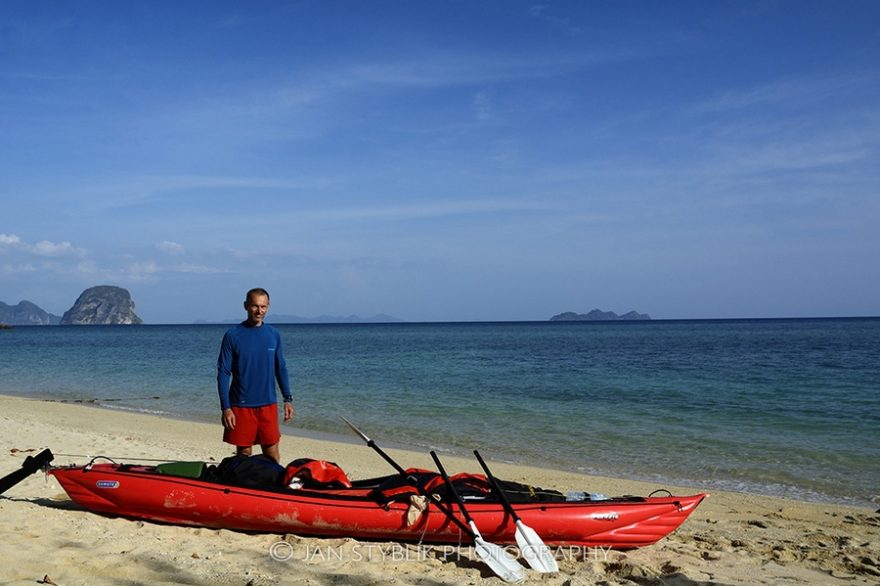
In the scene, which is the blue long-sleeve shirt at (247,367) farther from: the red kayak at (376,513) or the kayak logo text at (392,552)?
the kayak logo text at (392,552)

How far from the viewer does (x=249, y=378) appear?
5.43 meters

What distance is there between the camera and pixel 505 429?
1204 cm

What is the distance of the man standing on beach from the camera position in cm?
539

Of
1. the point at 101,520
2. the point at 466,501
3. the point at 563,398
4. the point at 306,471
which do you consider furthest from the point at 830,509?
the point at 563,398

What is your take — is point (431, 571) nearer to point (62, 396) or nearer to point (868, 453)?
point (868, 453)

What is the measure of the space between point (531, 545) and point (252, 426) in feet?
7.74

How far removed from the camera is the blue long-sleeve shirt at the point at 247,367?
5387 mm

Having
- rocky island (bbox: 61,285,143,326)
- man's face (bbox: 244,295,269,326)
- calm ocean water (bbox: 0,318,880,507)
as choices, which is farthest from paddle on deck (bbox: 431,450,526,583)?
rocky island (bbox: 61,285,143,326)

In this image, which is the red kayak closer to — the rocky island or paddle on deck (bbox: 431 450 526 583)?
paddle on deck (bbox: 431 450 526 583)

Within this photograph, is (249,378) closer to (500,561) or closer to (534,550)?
(500,561)

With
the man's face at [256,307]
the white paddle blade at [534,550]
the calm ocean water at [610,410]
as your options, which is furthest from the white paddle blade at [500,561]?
the calm ocean water at [610,410]

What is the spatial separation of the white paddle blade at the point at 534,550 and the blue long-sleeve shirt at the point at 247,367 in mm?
2104

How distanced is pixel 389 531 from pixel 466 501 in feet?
1.93

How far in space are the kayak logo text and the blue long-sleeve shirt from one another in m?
1.19
